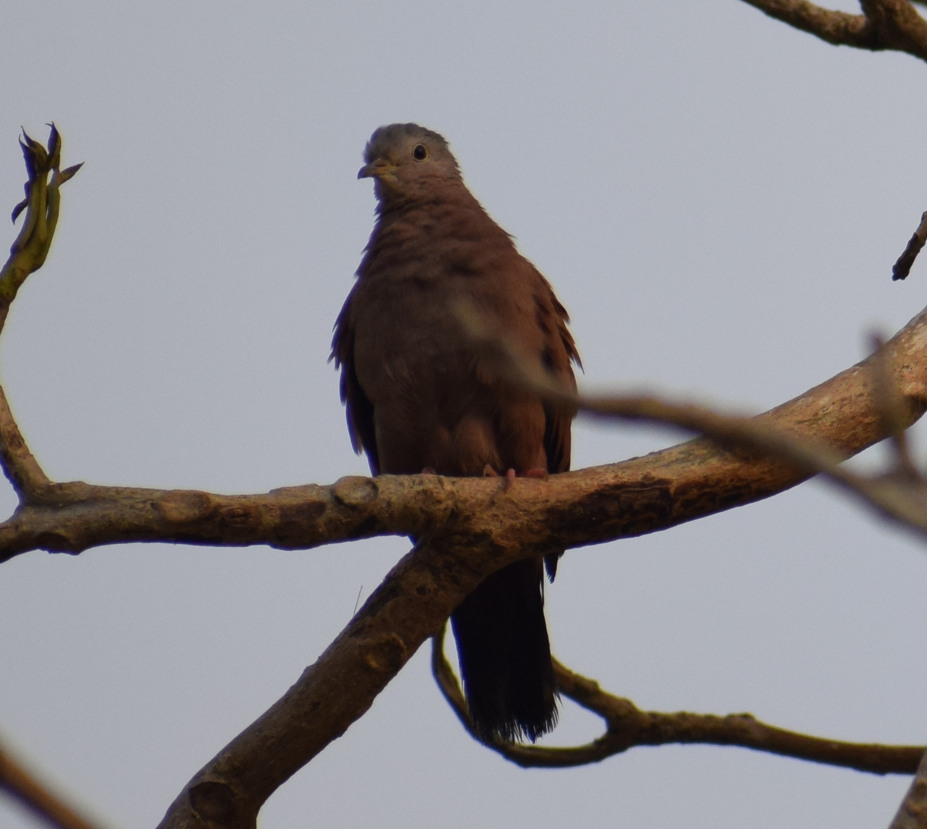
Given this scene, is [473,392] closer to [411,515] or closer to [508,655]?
[508,655]

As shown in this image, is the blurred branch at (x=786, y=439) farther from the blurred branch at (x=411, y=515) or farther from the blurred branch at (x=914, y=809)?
the blurred branch at (x=411, y=515)

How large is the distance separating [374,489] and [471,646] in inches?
68.2

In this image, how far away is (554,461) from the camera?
472 centimetres

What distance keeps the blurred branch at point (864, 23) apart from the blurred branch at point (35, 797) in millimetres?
3117

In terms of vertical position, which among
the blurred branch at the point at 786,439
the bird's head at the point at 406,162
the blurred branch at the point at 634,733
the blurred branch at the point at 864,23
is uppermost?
the bird's head at the point at 406,162

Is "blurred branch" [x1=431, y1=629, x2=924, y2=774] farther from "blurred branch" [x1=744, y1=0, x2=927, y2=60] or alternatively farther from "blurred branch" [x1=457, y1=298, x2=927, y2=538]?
"blurred branch" [x1=457, y1=298, x2=927, y2=538]

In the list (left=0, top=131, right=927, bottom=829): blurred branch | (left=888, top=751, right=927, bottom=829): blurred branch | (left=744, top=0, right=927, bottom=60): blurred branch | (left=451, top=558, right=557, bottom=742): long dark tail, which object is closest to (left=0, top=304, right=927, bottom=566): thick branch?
(left=0, top=131, right=927, bottom=829): blurred branch

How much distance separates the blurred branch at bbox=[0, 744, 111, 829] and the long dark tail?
3474 mm

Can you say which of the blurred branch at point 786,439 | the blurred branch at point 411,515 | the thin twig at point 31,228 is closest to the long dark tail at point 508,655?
the blurred branch at point 411,515

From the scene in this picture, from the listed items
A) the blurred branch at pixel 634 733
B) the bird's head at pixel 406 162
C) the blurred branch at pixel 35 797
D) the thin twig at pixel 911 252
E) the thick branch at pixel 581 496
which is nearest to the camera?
the blurred branch at pixel 35 797

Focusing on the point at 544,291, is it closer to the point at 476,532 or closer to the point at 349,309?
the point at 349,309

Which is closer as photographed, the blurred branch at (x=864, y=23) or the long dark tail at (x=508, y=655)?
the blurred branch at (x=864, y=23)

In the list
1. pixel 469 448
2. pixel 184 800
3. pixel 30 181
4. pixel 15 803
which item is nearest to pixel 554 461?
pixel 469 448

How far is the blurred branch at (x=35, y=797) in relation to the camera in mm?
869
